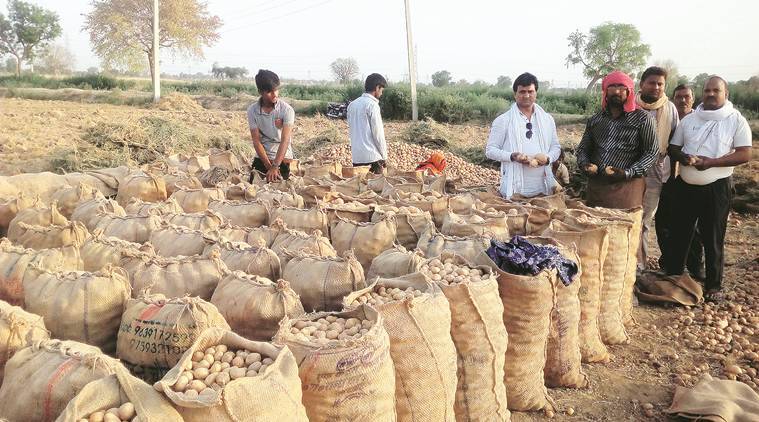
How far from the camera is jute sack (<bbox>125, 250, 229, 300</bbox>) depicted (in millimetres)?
2707

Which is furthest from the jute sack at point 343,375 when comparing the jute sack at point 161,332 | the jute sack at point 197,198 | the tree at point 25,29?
the tree at point 25,29

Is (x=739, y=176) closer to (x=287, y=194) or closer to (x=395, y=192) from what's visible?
(x=395, y=192)

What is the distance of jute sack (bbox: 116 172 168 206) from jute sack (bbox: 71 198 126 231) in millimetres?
671

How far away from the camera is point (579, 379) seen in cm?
327

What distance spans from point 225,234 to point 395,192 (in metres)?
1.64

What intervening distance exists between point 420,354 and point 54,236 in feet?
8.23

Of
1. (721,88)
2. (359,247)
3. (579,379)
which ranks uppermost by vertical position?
(721,88)

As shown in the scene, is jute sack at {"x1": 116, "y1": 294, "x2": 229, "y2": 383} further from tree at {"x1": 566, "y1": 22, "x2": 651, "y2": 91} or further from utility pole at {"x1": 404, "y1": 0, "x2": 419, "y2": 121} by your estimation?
tree at {"x1": 566, "y1": 22, "x2": 651, "y2": 91}

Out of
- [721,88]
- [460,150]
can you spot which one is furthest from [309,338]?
[460,150]

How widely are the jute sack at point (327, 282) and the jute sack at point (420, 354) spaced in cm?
33

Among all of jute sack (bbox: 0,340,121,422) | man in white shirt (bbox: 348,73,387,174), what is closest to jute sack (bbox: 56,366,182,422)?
jute sack (bbox: 0,340,121,422)

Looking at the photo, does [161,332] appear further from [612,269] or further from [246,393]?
Answer: [612,269]

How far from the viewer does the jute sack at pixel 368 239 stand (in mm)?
3492

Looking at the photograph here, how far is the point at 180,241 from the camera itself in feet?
11.1
